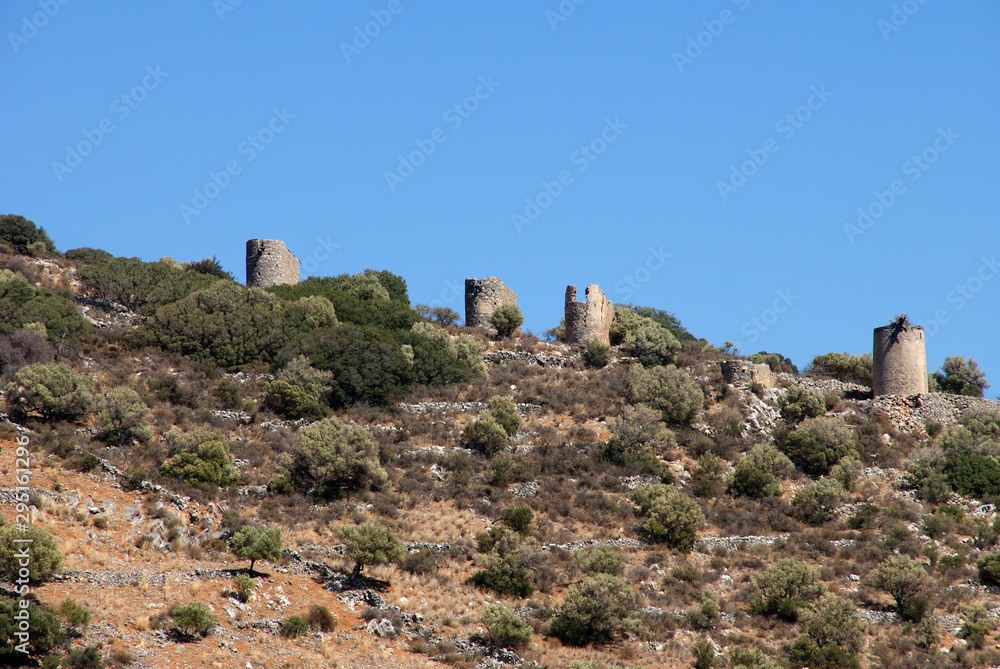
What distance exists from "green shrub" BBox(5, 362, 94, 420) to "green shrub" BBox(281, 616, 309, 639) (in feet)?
41.2

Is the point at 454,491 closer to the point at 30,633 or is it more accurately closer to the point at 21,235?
the point at 30,633

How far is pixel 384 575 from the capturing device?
2573cm

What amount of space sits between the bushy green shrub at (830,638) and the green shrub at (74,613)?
1495 centimetres

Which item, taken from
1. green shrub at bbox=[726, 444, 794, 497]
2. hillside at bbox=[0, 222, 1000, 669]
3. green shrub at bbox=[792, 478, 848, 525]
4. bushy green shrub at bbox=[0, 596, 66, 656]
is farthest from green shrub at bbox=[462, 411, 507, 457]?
bushy green shrub at bbox=[0, 596, 66, 656]

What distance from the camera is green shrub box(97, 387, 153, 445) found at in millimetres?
30391

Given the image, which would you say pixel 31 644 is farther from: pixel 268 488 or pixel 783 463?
pixel 783 463

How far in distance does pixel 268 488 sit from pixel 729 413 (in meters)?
17.7

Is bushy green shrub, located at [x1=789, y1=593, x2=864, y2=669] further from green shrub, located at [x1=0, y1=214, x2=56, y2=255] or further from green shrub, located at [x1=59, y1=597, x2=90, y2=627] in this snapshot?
green shrub, located at [x1=0, y1=214, x2=56, y2=255]

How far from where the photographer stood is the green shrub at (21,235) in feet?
163

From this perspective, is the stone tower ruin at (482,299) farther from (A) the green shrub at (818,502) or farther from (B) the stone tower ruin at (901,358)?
(A) the green shrub at (818,502)

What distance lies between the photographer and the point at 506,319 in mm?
47500

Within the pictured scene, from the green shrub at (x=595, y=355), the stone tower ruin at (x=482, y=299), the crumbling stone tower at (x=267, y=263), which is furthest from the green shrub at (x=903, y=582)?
the crumbling stone tower at (x=267, y=263)

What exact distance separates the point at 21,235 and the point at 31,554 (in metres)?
33.5

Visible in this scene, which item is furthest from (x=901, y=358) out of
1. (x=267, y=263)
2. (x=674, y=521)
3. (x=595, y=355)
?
(x=267, y=263)
